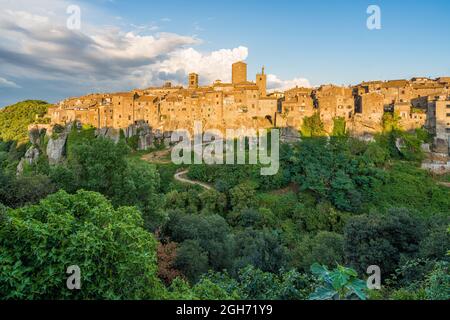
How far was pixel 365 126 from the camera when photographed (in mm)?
Result: 40469

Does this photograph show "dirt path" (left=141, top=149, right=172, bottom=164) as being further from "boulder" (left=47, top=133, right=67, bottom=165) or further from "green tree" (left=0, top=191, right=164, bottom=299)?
"green tree" (left=0, top=191, right=164, bottom=299)

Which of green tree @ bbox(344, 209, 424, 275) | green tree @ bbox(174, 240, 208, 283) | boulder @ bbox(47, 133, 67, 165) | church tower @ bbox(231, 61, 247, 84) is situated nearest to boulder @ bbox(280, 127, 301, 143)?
church tower @ bbox(231, 61, 247, 84)

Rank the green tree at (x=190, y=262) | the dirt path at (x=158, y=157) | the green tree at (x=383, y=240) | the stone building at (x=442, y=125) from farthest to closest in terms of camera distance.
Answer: the dirt path at (x=158, y=157)
the stone building at (x=442, y=125)
the green tree at (x=383, y=240)
the green tree at (x=190, y=262)

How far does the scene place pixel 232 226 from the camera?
27.4 meters

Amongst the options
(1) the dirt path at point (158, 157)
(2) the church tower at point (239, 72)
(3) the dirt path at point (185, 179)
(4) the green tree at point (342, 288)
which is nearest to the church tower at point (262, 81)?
(2) the church tower at point (239, 72)

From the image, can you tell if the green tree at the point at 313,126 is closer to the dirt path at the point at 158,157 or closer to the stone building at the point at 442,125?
the stone building at the point at 442,125

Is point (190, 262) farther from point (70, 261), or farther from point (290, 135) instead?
point (290, 135)

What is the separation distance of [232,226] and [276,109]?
2382 centimetres

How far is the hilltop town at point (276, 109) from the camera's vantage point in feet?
129

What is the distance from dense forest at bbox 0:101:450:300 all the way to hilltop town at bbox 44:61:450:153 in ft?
7.39

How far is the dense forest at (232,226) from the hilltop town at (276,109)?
2.25 metres

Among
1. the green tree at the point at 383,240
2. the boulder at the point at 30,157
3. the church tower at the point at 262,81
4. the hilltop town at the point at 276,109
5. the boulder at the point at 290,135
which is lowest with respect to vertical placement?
the green tree at the point at 383,240
